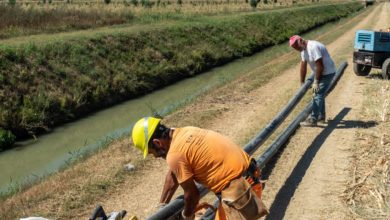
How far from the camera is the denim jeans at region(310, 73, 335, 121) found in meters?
10.3

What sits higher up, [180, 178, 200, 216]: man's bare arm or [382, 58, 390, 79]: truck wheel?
[180, 178, 200, 216]: man's bare arm

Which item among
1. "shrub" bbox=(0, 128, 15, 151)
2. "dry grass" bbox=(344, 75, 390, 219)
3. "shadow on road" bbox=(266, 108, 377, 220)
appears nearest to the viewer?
"dry grass" bbox=(344, 75, 390, 219)

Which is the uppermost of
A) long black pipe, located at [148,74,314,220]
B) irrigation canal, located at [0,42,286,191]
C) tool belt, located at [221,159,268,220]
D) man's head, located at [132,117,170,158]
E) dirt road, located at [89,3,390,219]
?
man's head, located at [132,117,170,158]

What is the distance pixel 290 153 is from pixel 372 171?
1.75 m

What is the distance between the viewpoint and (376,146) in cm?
902

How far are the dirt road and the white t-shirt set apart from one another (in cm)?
136

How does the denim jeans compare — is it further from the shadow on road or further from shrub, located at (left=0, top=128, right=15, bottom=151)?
shrub, located at (left=0, top=128, right=15, bottom=151)

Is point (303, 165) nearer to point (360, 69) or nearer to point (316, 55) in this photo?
point (316, 55)

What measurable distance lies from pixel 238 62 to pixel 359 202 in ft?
64.7

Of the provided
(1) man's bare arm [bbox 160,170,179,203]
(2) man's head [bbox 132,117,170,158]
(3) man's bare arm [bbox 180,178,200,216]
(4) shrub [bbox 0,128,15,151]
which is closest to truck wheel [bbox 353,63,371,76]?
(4) shrub [bbox 0,128,15,151]

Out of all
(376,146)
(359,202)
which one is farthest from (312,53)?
(359,202)

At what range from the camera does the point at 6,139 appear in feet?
41.9

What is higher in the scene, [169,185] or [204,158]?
[204,158]

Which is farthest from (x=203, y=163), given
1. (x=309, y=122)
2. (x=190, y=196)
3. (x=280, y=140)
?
(x=309, y=122)
